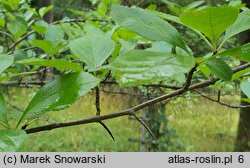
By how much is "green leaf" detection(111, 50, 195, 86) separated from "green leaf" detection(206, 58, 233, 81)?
6 cm

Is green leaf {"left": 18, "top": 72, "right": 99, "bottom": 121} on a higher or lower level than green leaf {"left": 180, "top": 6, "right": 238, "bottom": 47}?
lower

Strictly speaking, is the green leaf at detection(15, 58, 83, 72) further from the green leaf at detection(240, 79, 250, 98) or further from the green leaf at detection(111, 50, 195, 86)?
the green leaf at detection(240, 79, 250, 98)

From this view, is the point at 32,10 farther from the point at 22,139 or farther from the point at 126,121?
the point at 126,121

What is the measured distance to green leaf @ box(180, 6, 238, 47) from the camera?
0.38 metres

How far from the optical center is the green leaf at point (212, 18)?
38 centimetres

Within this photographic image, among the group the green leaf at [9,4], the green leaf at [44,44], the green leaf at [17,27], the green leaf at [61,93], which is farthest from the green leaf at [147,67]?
the green leaf at [17,27]

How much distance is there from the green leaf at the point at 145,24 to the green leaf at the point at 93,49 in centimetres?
8

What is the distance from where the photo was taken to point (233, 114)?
5895 millimetres

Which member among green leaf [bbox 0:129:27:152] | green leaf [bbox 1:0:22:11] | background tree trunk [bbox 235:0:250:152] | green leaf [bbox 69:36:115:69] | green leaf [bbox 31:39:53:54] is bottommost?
background tree trunk [bbox 235:0:250:152]

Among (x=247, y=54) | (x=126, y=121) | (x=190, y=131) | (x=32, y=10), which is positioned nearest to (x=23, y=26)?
(x=32, y=10)

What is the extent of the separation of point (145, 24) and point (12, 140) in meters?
0.17

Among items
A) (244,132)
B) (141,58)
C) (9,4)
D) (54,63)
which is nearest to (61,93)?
(54,63)

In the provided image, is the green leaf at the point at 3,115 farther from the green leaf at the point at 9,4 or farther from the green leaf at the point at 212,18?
the green leaf at the point at 9,4

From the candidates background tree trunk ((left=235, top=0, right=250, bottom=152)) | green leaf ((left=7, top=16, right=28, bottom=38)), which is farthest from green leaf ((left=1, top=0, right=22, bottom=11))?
background tree trunk ((left=235, top=0, right=250, bottom=152))
